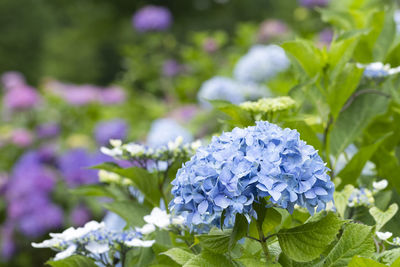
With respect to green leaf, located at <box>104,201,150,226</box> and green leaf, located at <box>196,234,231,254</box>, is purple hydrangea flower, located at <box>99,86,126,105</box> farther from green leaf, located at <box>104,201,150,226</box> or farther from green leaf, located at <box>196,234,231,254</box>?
green leaf, located at <box>196,234,231,254</box>

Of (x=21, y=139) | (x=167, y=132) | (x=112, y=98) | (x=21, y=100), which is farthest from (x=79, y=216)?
(x=112, y=98)

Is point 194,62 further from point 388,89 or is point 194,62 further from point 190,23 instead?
point 190,23

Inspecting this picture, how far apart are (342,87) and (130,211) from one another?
19.8 inches

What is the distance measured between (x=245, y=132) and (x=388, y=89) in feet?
2.21

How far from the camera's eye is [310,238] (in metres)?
0.77

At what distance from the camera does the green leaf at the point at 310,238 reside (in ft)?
2.47

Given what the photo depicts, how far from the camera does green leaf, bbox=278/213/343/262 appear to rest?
752 mm

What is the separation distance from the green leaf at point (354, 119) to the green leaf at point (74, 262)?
1.89 feet

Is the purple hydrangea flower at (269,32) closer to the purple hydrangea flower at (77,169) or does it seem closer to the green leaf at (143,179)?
the purple hydrangea flower at (77,169)

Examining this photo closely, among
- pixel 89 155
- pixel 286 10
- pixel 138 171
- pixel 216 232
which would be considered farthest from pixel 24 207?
pixel 286 10

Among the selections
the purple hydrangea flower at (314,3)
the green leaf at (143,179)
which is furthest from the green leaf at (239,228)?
the purple hydrangea flower at (314,3)

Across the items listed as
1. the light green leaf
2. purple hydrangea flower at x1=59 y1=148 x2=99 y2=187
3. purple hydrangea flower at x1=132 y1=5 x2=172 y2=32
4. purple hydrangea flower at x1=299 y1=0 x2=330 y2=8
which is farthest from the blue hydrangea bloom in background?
the light green leaf

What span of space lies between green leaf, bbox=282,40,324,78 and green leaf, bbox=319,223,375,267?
0.51 m

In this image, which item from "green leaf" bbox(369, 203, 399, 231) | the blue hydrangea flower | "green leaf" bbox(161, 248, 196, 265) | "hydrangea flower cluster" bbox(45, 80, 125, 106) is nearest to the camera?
"green leaf" bbox(161, 248, 196, 265)
